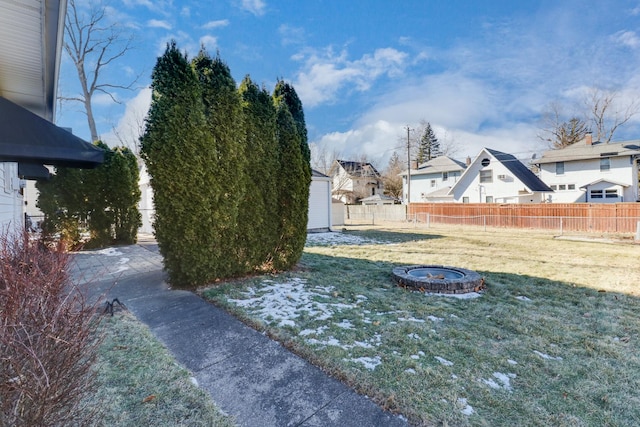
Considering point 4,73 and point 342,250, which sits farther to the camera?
point 342,250

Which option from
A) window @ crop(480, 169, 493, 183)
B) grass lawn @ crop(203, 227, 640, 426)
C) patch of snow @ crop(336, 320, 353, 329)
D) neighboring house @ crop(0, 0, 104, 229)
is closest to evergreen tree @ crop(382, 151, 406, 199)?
window @ crop(480, 169, 493, 183)

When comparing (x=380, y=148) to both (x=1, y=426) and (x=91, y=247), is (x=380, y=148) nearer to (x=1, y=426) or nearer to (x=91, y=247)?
(x=91, y=247)

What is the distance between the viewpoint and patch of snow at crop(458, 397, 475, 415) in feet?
6.57

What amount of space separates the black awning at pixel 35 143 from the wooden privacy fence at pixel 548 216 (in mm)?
18387

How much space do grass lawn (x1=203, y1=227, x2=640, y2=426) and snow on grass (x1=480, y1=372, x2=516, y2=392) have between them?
1 cm

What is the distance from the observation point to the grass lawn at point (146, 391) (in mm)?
1874

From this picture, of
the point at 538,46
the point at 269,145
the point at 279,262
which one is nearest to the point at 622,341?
the point at 279,262

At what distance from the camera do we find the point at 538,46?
12.4 meters

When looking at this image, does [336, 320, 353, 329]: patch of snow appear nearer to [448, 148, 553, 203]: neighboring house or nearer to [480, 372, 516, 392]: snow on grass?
[480, 372, 516, 392]: snow on grass

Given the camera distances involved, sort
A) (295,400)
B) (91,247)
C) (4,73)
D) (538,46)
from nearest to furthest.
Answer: (295,400)
(4,73)
(91,247)
(538,46)

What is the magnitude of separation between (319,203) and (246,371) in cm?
1188

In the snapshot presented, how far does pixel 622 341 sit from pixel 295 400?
369 centimetres

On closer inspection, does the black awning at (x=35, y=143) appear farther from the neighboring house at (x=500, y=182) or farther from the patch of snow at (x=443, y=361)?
the neighboring house at (x=500, y=182)

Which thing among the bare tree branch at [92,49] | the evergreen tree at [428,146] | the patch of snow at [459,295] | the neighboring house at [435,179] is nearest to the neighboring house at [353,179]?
the neighboring house at [435,179]
